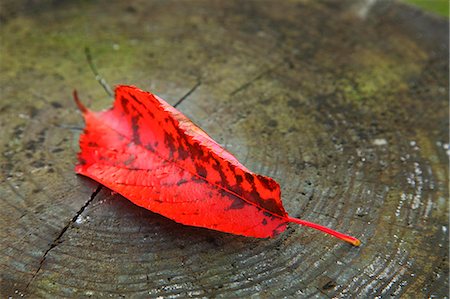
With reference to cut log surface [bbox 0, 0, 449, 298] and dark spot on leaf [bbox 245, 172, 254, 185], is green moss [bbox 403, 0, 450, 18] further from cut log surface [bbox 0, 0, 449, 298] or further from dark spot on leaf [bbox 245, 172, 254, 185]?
dark spot on leaf [bbox 245, 172, 254, 185]

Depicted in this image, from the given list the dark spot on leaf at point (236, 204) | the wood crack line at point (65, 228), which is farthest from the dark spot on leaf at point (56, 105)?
the dark spot on leaf at point (236, 204)

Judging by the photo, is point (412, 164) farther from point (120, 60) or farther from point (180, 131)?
point (120, 60)

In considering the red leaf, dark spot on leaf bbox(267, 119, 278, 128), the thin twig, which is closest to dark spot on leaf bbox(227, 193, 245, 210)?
the red leaf

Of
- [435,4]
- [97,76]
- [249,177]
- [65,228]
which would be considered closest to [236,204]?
[249,177]

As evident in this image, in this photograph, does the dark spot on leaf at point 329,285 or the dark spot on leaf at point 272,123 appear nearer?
the dark spot on leaf at point 329,285

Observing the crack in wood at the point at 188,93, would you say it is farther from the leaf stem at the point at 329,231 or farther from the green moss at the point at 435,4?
the green moss at the point at 435,4

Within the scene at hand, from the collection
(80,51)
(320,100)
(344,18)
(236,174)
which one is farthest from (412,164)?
(80,51)

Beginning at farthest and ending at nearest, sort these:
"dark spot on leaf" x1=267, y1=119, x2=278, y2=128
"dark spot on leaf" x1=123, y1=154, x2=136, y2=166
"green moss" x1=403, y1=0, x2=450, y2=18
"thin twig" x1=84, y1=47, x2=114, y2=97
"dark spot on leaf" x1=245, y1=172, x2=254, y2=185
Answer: "green moss" x1=403, y1=0, x2=450, y2=18 → "thin twig" x1=84, y1=47, x2=114, y2=97 → "dark spot on leaf" x1=267, y1=119, x2=278, y2=128 → "dark spot on leaf" x1=123, y1=154, x2=136, y2=166 → "dark spot on leaf" x1=245, y1=172, x2=254, y2=185
